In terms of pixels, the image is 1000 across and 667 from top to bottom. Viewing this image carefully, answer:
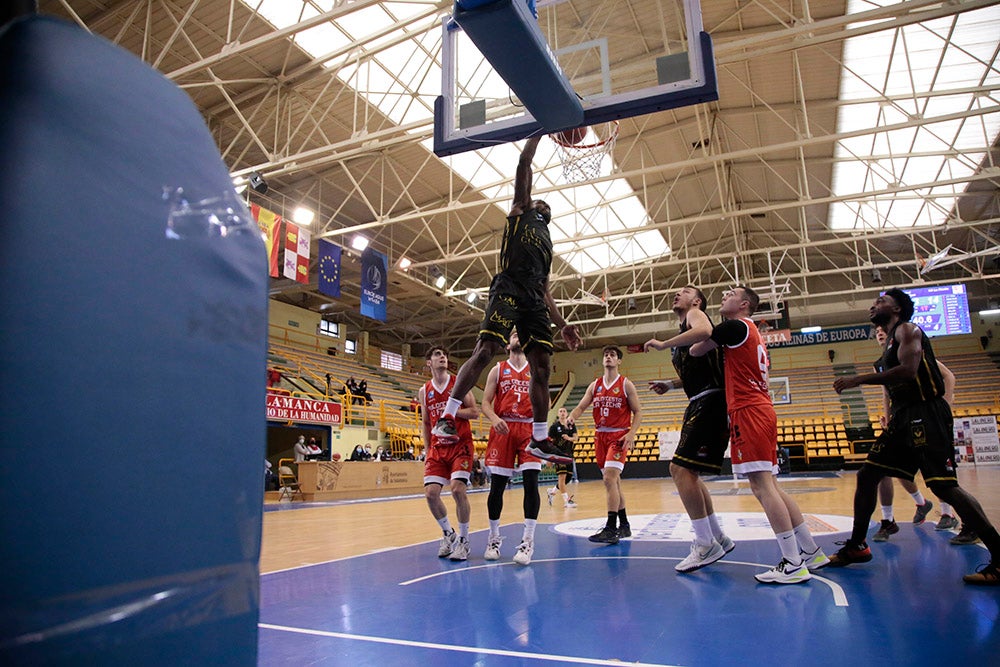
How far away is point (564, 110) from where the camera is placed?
4.11m

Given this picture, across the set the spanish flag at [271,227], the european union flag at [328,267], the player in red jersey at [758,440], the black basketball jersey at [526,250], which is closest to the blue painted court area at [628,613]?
the player in red jersey at [758,440]

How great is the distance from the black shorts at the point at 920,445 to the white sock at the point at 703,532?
1.26 m

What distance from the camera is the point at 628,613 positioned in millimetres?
3100

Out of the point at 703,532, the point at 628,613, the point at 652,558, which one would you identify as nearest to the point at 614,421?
the point at 652,558

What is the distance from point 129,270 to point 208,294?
122 mm

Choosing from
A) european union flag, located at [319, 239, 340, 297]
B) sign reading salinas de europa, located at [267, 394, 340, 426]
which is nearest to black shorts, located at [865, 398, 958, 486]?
sign reading salinas de europa, located at [267, 394, 340, 426]

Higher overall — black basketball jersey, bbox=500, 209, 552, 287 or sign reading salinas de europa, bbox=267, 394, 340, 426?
black basketball jersey, bbox=500, 209, 552, 287

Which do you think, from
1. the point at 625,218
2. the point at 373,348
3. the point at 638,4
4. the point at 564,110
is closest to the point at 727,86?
the point at 638,4

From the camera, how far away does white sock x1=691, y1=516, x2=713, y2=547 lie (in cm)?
431

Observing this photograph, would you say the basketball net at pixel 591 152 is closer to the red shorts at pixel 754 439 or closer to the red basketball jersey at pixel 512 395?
the red basketball jersey at pixel 512 395

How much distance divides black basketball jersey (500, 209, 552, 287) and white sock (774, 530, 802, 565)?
223cm

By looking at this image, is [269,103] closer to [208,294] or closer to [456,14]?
[456,14]

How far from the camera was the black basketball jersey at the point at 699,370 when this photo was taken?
4570 millimetres

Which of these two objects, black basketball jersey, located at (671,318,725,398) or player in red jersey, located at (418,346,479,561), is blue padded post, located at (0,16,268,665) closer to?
black basketball jersey, located at (671,318,725,398)
